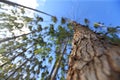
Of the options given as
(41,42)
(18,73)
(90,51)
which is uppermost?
(90,51)

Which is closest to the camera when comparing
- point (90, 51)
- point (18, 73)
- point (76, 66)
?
point (76, 66)

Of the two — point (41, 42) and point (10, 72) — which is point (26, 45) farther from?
point (10, 72)

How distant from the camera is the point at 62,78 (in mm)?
12594

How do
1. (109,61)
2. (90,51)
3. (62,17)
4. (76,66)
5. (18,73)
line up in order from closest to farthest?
(109,61)
(76,66)
(90,51)
(62,17)
(18,73)

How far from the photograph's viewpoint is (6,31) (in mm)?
12133

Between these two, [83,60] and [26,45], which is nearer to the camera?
[83,60]

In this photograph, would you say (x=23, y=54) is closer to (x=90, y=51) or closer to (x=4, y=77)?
(x=4, y=77)

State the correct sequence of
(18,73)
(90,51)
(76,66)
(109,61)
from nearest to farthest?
1. (109,61)
2. (76,66)
3. (90,51)
4. (18,73)

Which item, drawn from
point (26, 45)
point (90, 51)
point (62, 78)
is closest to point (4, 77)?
point (26, 45)

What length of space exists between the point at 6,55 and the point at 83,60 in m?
10.6

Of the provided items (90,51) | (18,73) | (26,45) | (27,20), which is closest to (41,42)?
(26,45)

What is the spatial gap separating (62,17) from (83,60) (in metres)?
9.25

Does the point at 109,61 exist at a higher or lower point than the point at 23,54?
higher

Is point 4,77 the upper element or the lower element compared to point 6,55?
lower
